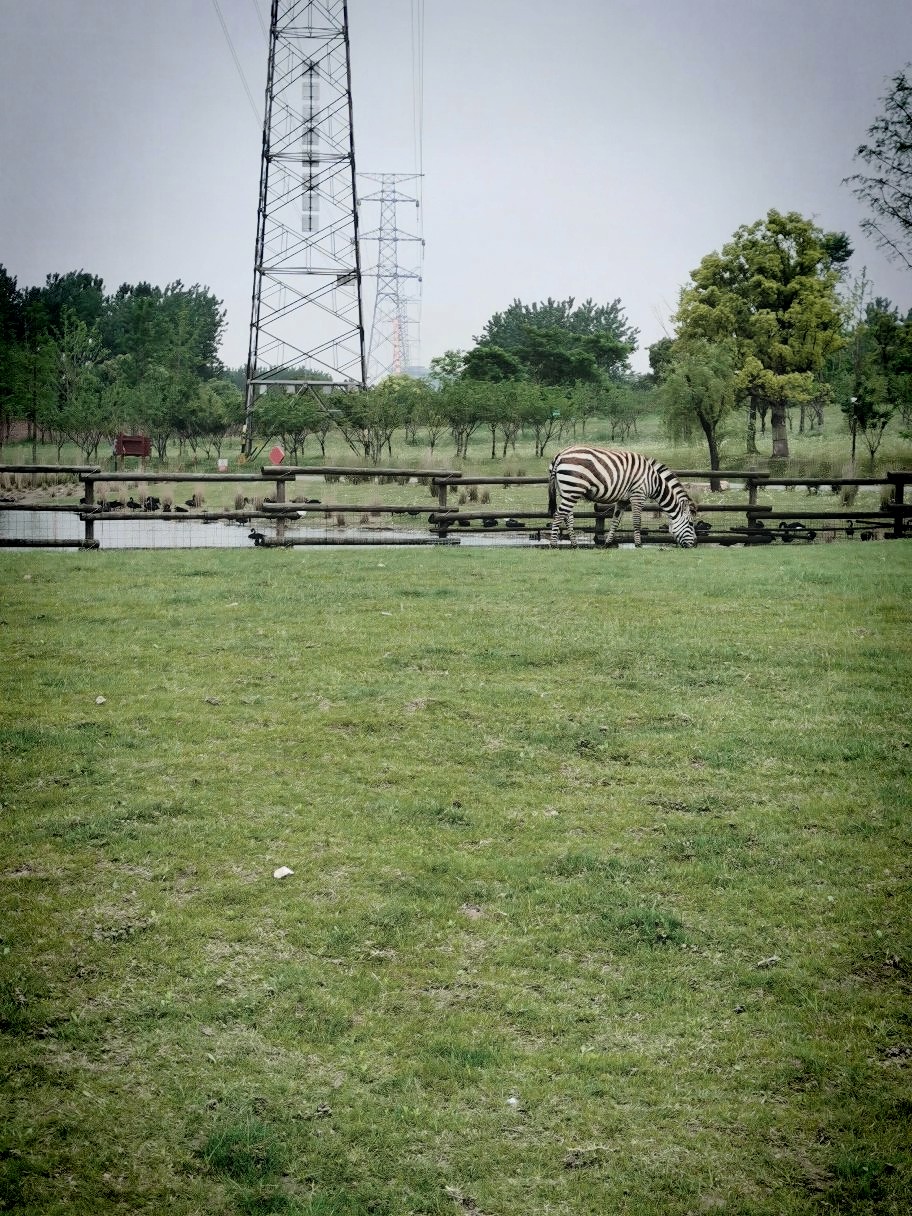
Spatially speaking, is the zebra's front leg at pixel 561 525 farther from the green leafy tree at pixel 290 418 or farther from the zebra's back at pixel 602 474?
the green leafy tree at pixel 290 418

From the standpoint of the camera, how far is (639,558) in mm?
17375

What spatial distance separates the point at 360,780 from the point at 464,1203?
3.58 m

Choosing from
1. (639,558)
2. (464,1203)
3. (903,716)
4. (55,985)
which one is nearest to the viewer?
(464,1203)

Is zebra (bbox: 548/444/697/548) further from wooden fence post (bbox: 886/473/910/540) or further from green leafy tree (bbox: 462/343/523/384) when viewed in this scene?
green leafy tree (bbox: 462/343/523/384)

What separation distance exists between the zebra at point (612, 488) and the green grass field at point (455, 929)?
1101cm

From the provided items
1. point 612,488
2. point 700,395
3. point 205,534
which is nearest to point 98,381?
point 700,395

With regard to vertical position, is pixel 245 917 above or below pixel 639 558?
below

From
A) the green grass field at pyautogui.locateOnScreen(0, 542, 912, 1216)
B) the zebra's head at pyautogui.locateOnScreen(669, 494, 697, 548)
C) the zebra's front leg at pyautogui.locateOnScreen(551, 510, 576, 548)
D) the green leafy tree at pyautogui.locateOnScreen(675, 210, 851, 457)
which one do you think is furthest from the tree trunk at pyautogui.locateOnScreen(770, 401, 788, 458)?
the green grass field at pyautogui.locateOnScreen(0, 542, 912, 1216)

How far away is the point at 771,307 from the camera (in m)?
50.5

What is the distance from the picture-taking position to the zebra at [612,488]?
20891mm

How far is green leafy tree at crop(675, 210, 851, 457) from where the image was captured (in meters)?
49.0

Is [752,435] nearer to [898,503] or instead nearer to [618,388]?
[618,388]

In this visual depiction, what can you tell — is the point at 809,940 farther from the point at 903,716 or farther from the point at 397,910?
the point at 903,716

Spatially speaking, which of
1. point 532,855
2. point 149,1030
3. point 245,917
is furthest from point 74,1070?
point 532,855
